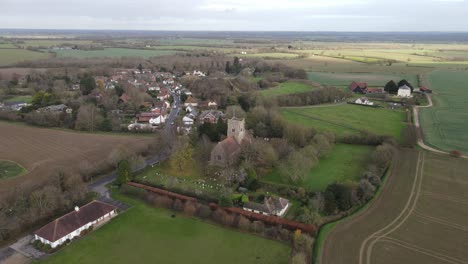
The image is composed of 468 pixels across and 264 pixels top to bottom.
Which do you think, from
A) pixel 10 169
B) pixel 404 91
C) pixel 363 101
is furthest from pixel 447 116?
pixel 10 169

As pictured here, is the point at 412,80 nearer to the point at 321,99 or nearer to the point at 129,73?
the point at 321,99

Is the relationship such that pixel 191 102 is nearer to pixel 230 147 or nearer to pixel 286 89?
pixel 286 89

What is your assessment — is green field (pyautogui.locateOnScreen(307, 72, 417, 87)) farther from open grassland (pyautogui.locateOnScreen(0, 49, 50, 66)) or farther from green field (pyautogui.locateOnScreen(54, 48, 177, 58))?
open grassland (pyautogui.locateOnScreen(0, 49, 50, 66))

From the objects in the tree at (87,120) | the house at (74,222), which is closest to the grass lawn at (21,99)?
the tree at (87,120)

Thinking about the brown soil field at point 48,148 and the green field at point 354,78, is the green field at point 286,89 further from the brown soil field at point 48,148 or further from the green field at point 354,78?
the brown soil field at point 48,148

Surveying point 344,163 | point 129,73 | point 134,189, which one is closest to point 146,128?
point 134,189

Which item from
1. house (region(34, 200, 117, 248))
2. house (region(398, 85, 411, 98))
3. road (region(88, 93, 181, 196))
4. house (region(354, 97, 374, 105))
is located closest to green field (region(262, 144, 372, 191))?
road (region(88, 93, 181, 196))
